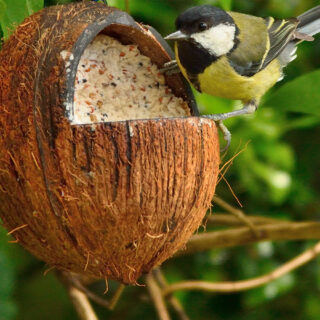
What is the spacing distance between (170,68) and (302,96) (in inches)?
16.4

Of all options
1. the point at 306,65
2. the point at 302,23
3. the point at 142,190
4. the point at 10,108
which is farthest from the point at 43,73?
the point at 306,65

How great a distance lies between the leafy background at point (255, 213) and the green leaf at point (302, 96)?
37 centimetres

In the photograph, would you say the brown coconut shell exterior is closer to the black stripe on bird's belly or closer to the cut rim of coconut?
the cut rim of coconut

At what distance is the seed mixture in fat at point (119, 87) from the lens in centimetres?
167

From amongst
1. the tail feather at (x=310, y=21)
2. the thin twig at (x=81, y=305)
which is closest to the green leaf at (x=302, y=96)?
the tail feather at (x=310, y=21)

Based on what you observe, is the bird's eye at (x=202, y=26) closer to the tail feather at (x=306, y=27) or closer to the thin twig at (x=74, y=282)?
the tail feather at (x=306, y=27)

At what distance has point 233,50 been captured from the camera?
205 cm

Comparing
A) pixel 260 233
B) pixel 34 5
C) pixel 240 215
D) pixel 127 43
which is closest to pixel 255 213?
pixel 260 233

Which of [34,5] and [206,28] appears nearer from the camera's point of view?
[34,5]

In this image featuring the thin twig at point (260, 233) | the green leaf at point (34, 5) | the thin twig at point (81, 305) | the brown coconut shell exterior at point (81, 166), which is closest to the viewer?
the brown coconut shell exterior at point (81, 166)

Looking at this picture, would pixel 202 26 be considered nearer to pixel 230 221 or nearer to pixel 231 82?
pixel 231 82

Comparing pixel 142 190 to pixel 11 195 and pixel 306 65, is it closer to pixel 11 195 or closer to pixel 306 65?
pixel 11 195

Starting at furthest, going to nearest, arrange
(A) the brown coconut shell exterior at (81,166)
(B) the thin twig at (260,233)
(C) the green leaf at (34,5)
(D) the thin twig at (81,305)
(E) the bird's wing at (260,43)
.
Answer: (B) the thin twig at (260,233) < (E) the bird's wing at (260,43) < (D) the thin twig at (81,305) < (C) the green leaf at (34,5) < (A) the brown coconut shell exterior at (81,166)

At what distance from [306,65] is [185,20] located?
112cm
